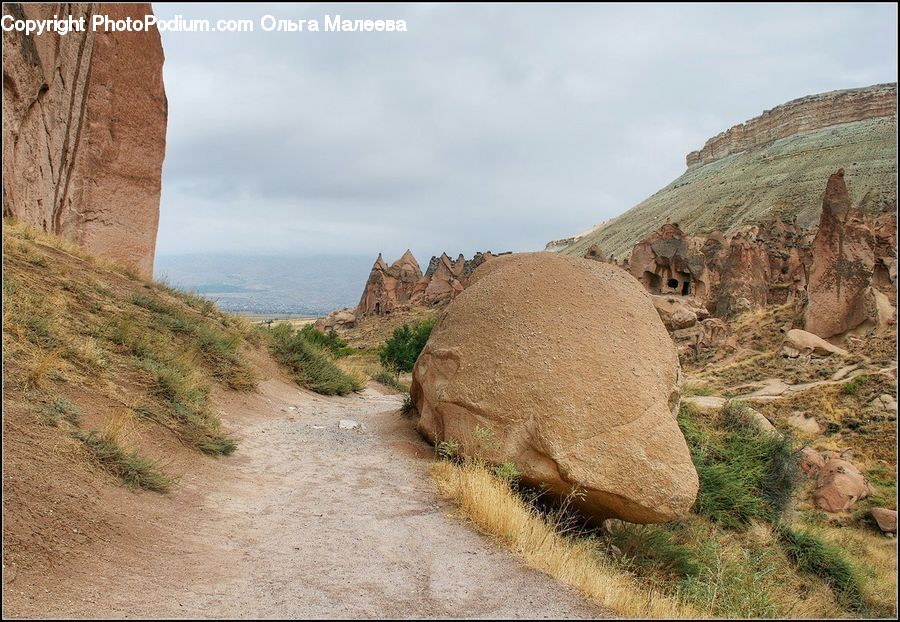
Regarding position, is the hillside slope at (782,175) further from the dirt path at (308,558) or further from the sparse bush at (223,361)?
the dirt path at (308,558)

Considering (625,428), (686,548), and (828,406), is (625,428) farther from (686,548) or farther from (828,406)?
(828,406)

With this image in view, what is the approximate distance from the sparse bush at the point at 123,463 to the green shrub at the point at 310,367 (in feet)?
27.5

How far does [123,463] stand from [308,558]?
2063 millimetres

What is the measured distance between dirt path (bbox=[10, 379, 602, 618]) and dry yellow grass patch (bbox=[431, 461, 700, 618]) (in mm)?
153

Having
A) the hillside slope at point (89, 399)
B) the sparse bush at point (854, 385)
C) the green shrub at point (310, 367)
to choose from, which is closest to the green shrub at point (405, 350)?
the green shrub at point (310, 367)

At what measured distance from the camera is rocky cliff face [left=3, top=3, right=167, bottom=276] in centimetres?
1117

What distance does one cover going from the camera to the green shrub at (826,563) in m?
8.52

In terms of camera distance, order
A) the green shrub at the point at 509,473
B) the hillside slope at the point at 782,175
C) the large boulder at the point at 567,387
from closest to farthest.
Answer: the large boulder at the point at 567,387
the green shrub at the point at 509,473
the hillside slope at the point at 782,175

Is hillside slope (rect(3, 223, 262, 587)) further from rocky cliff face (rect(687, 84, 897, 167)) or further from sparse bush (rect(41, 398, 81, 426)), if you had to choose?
rocky cliff face (rect(687, 84, 897, 167))

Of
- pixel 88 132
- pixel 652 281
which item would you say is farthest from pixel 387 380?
pixel 652 281

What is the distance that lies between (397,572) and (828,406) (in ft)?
61.2

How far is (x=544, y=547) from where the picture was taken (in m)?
4.57

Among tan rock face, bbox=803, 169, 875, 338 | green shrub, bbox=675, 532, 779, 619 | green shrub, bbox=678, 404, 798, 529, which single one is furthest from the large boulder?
tan rock face, bbox=803, 169, 875, 338

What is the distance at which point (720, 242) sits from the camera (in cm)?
4119
